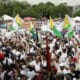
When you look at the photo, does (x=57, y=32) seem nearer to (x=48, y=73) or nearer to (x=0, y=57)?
(x=0, y=57)

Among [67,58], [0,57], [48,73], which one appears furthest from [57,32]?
[48,73]

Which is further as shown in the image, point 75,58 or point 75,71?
point 75,58

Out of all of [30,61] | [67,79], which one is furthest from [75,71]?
[30,61]

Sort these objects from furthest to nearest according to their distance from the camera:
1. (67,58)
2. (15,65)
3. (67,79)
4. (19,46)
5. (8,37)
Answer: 1. (8,37)
2. (19,46)
3. (67,58)
4. (15,65)
5. (67,79)

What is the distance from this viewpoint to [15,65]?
13.4 m

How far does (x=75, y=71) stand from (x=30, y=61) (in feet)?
6.00

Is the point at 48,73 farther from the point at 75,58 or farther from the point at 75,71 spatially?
the point at 75,58

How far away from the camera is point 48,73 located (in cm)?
1187

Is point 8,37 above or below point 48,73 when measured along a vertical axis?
below

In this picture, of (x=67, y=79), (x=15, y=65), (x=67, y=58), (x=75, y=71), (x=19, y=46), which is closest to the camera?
(x=67, y=79)

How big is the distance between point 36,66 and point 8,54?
2.37m

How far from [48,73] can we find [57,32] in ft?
22.9

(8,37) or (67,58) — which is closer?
(67,58)

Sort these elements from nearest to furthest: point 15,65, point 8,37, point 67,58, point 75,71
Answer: point 75,71
point 15,65
point 67,58
point 8,37
